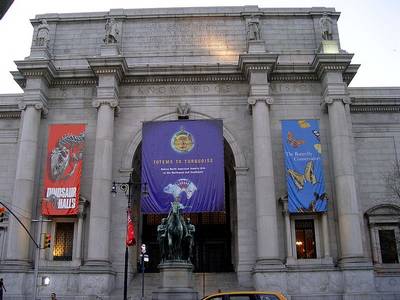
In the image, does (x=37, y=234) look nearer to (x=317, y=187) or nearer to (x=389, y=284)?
(x=317, y=187)

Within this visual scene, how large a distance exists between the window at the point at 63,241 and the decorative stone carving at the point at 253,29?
1700 cm

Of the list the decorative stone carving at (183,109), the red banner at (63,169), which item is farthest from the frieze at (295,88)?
the red banner at (63,169)

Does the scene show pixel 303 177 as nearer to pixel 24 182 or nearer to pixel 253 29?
pixel 253 29

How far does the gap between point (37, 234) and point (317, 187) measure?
56.2 ft

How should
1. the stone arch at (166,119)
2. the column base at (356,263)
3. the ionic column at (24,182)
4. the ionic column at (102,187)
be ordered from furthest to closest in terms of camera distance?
1. the stone arch at (166,119)
2. the ionic column at (24,182)
3. the ionic column at (102,187)
4. the column base at (356,263)

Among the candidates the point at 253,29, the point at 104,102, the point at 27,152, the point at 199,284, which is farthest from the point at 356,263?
the point at 27,152

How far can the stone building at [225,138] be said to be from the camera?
26.7m

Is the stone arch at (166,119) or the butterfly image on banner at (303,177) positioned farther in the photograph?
the stone arch at (166,119)

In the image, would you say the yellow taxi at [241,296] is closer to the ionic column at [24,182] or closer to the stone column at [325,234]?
the stone column at [325,234]

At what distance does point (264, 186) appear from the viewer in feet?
90.8

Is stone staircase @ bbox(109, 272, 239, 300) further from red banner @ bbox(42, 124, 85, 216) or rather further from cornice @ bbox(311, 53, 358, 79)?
cornice @ bbox(311, 53, 358, 79)

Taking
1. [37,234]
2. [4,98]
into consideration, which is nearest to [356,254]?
[37,234]

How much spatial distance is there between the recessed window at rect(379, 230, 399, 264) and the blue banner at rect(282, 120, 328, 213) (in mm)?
4512

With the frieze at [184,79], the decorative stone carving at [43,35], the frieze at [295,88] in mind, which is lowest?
the frieze at [295,88]
